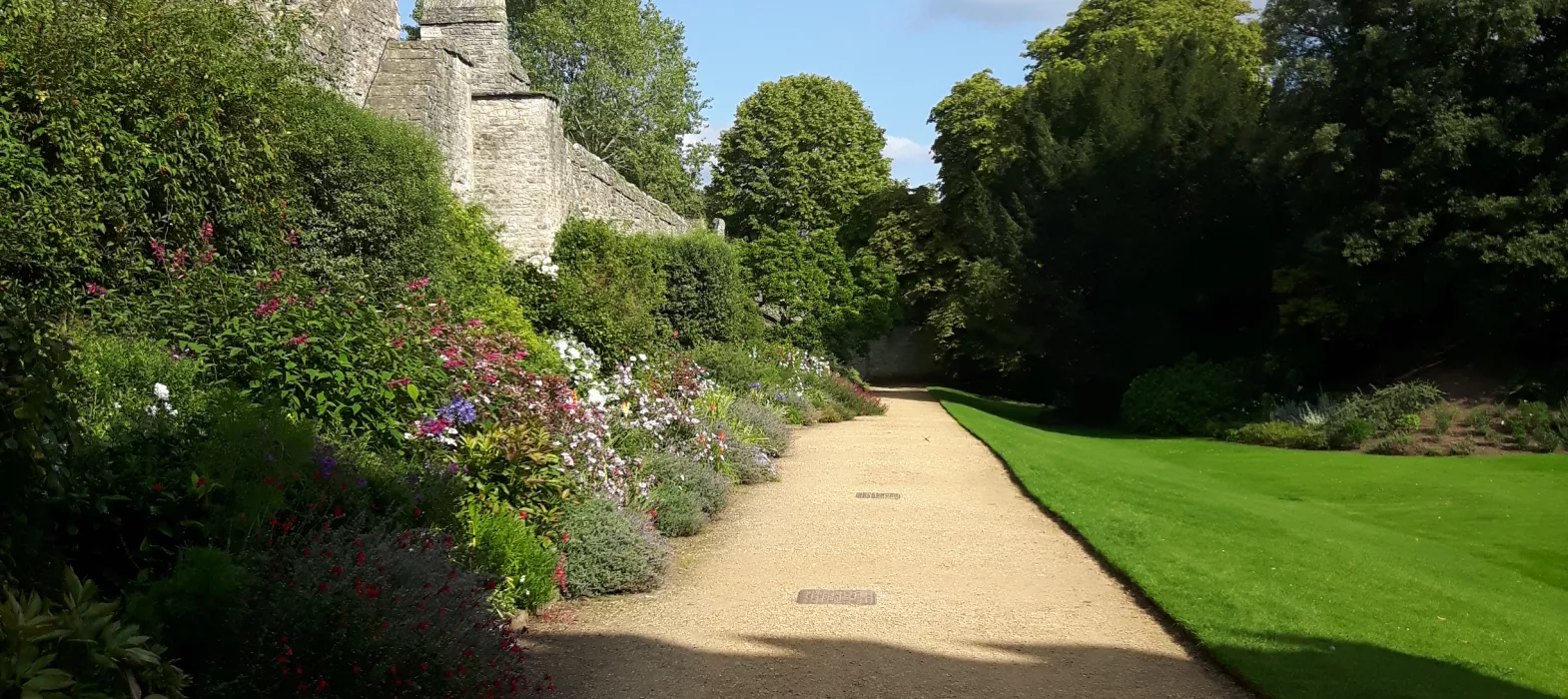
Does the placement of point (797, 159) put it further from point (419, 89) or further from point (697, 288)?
point (419, 89)

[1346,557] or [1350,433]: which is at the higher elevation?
[1350,433]

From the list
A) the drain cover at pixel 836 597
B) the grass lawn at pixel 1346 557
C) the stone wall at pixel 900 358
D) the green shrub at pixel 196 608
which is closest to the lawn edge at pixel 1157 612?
the grass lawn at pixel 1346 557

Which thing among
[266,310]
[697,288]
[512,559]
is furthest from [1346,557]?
[697,288]

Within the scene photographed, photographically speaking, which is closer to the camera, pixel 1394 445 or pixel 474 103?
pixel 474 103

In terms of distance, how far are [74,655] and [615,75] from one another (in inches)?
1435

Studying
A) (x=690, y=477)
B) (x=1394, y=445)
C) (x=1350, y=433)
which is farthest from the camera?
(x=1350, y=433)

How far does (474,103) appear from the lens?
14609 mm

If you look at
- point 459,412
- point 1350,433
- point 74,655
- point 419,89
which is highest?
point 419,89

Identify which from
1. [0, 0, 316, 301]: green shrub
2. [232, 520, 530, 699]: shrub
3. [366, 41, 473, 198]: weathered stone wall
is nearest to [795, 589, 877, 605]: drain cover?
[232, 520, 530, 699]: shrub

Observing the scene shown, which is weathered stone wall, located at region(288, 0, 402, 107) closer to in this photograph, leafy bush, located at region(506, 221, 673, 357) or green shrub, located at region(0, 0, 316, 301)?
green shrub, located at region(0, 0, 316, 301)

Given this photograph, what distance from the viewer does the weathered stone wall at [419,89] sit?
1205 cm

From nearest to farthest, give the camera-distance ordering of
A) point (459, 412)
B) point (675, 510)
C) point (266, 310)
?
point (266, 310) → point (459, 412) → point (675, 510)

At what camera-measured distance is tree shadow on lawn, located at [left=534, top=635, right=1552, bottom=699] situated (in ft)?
18.0

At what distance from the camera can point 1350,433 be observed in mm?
17828
